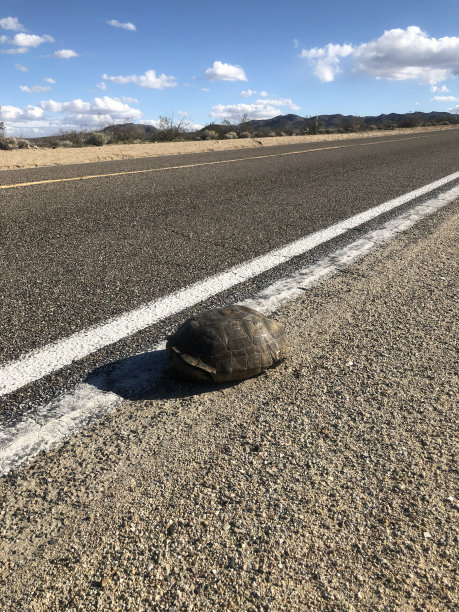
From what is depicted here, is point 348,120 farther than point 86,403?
Yes

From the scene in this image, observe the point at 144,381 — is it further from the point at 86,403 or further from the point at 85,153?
the point at 85,153

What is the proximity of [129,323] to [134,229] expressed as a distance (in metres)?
2.17

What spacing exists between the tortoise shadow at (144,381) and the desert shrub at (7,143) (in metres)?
16.2

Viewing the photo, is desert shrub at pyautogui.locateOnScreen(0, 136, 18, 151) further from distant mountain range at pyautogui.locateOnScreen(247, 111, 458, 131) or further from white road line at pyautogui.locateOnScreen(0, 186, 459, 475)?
distant mountain range at pyautogui.locateOnScreen(247, 111, 458, 131)

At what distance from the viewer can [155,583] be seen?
128cm

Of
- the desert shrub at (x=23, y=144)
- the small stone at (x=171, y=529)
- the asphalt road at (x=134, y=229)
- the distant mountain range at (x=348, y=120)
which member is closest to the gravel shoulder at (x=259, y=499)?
the small stone at (x=171, y=529)

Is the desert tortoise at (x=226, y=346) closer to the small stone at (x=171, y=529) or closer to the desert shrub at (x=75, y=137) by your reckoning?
the small stone at (x=171, y=529)

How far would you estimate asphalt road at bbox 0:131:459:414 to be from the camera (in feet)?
9.57

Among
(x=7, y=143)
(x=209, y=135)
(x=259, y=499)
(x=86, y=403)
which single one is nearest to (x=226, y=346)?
(x=86, y=403)

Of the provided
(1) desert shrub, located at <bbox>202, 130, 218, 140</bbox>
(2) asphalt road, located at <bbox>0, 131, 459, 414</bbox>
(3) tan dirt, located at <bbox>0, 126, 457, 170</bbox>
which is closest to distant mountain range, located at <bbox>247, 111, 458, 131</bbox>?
(1) desert shrub, located at <bbox>202, 130, 218, 140</bbox>

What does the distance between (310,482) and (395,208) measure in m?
4.72

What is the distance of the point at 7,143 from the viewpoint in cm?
1603

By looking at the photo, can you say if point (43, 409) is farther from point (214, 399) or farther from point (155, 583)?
point (155, 583)

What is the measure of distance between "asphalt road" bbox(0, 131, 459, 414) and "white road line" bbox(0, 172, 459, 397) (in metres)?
0.08
